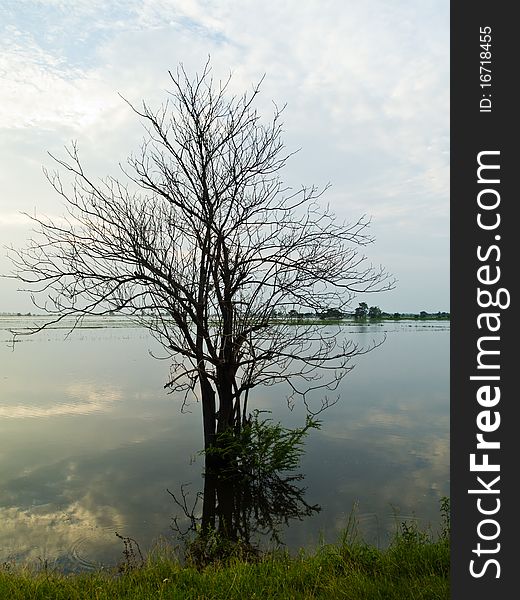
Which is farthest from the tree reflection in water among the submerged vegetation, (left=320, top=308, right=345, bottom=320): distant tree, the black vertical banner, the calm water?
the black vertical banner

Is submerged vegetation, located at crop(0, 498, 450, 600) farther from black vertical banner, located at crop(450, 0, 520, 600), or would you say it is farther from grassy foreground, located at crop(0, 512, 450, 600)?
black vertical banner, located at crop(450, 0, 520, 600)

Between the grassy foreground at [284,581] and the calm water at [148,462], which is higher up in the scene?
the grassy foreground at [284,581]

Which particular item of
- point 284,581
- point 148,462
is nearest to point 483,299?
point 284,581

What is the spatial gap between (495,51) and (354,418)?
1176 cm

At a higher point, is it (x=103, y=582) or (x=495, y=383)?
(x=495, y=383)

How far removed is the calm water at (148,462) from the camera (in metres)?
7.11

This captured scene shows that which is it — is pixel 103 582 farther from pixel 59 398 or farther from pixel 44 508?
pixel 59 398

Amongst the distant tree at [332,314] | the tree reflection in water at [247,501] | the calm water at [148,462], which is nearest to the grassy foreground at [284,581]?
the tree reflection in water at [247,501]

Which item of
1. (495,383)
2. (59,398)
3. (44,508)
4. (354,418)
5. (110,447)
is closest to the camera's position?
(495,383)

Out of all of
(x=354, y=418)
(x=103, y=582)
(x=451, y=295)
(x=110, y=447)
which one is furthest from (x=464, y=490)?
(x=354, y=418)

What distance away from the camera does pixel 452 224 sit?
2383mm

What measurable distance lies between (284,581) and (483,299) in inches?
114

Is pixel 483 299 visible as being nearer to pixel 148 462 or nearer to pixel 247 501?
pixel 247 501

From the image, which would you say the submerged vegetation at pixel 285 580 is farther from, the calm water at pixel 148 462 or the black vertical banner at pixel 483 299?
the calm water at pixel 148 462
